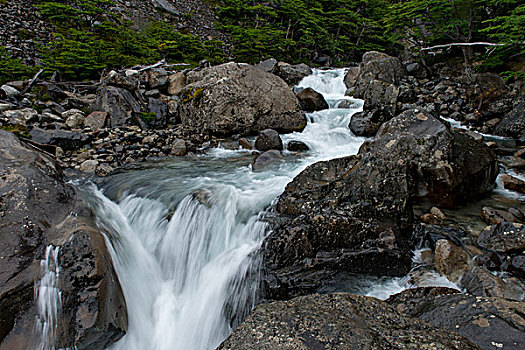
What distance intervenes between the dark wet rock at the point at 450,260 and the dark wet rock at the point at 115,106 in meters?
9.40

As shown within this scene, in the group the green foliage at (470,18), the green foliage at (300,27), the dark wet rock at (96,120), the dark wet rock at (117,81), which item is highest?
the green foliage at (300,27)

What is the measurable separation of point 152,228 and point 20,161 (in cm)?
210

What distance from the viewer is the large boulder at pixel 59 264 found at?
8.73ft

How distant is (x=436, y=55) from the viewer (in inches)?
703

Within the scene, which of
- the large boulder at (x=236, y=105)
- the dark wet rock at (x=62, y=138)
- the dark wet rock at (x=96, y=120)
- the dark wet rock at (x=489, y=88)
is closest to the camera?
the dark wet rock at (x=62, y=138)

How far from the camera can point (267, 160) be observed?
7883 millimetres

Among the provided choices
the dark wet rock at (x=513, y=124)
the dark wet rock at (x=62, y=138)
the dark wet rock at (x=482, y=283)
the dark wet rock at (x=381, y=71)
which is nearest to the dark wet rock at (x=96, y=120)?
the dark wet rock at (x=62, y=138)

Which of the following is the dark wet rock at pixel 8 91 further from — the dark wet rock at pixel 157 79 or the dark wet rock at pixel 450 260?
the dark wet rock at pixel 450 260

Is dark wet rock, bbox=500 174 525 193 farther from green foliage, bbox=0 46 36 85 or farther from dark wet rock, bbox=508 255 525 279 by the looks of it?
green foliage, bbox=0 46 36 85

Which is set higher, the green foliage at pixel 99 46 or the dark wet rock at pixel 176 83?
the green foliage at pixel 99 46

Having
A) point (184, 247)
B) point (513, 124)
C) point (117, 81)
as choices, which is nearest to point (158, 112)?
point (117, 81)

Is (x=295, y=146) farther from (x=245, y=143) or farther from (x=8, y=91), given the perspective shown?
(x=8, y=91)

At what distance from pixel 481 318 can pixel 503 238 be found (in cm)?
275

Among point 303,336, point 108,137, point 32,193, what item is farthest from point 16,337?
point 108,137
